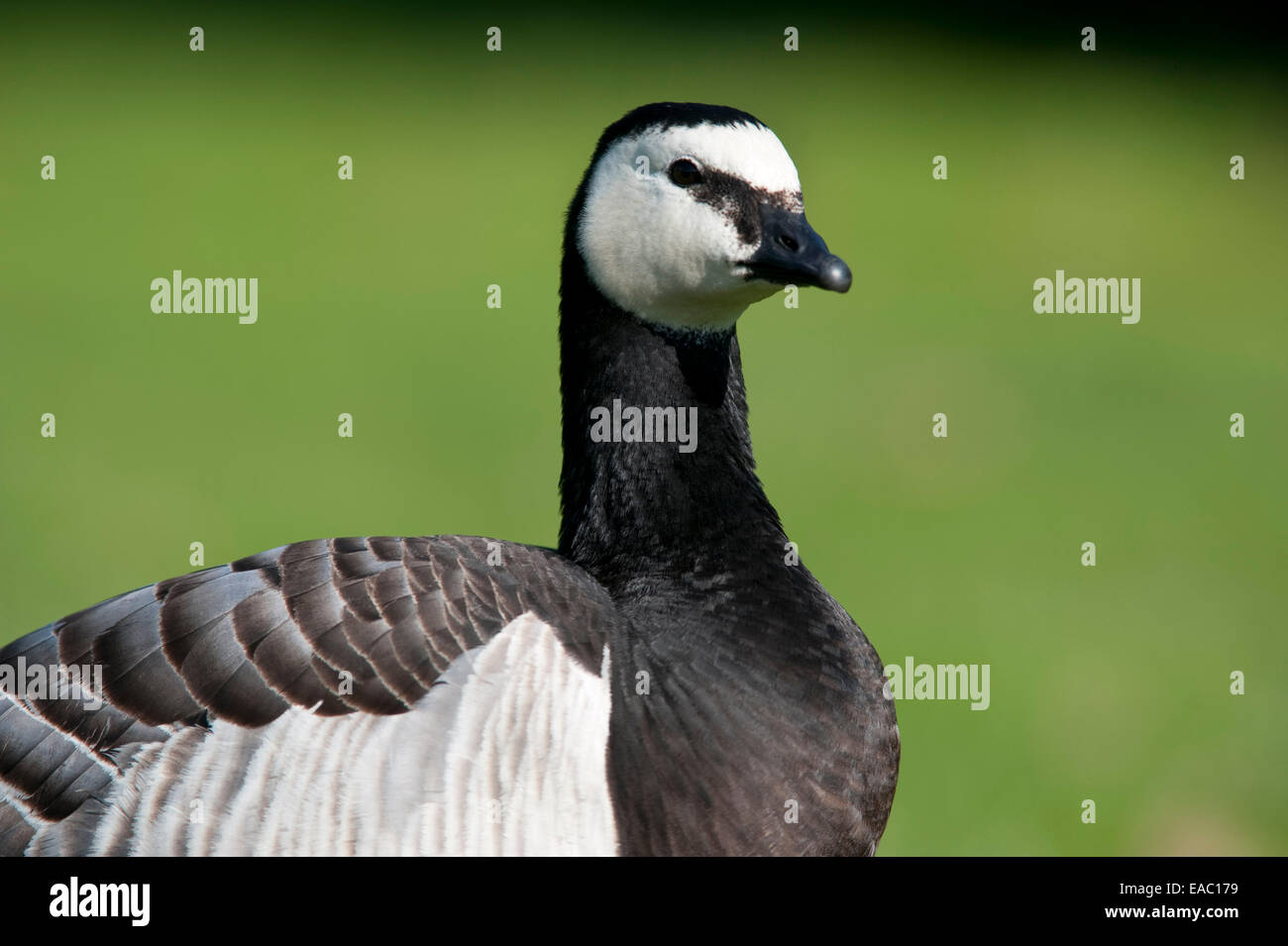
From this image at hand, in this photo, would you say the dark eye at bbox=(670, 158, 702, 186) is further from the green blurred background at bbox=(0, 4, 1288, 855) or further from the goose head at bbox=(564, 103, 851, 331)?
the green blurred background at bbox=(0, 4, 1288, 855)

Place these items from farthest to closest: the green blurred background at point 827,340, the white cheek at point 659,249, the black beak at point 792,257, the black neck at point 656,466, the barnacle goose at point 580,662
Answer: the green blurred background at point 827,340 → the black neck at point 656,466 → the white cheek at point 659,249 → the black beak at point 792,257 → the barnacle goose at point 580,662

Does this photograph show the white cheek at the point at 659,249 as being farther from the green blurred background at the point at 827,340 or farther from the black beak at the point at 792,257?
the green blurred background at the point at 827,340

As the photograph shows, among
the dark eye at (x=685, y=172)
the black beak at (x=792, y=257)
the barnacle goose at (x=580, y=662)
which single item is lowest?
the barnacle goose at (x=580, y=662)

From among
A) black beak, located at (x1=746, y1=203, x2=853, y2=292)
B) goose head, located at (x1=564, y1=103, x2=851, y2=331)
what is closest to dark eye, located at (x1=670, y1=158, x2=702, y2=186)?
goose head, located at (x1=564, y1=103, x2=851, y2=331)

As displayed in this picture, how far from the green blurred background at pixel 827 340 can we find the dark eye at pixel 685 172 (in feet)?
8.63

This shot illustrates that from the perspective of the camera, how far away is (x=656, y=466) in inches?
132

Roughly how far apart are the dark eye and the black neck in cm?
33

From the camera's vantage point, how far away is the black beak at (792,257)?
3.10m

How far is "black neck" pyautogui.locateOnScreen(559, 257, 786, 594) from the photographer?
10.9 feet

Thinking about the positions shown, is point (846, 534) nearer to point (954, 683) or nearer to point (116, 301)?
point (954, 683)

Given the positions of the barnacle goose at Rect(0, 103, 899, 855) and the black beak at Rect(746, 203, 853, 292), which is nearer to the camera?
the barnacle goose at Rect(0, 103, 899, 855)

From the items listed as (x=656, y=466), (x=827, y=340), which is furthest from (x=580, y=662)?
(x=827, y=340)

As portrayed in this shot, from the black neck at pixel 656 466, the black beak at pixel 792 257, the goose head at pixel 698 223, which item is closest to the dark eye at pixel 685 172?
the goose head at pixel 698 223

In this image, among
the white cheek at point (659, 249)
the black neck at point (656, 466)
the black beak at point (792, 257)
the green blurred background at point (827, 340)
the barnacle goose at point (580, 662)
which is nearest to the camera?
the barnacle goose at point (580, 662)
